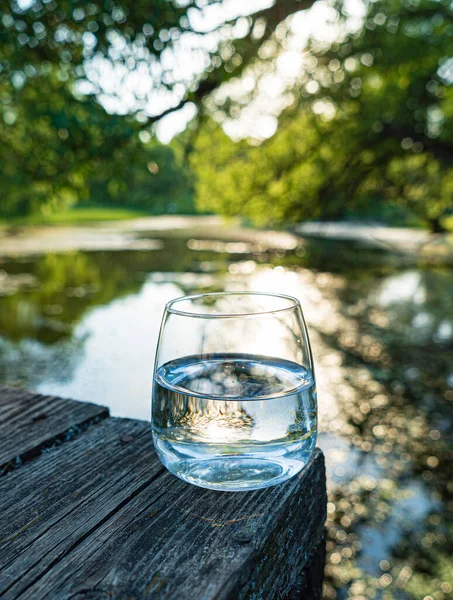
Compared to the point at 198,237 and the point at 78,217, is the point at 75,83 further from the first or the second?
the point at 78,217

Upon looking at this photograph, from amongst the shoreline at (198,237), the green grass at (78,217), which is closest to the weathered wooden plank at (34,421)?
the shoreline at (198,237)

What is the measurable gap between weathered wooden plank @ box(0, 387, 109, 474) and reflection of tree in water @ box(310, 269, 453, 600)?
286 cm

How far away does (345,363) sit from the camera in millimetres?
8086

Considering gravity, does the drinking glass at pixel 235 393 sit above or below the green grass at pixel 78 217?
above

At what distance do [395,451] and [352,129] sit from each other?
7229mm

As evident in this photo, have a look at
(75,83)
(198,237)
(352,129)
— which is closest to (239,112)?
(352,129)

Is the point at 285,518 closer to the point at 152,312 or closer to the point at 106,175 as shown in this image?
the point at 106,175

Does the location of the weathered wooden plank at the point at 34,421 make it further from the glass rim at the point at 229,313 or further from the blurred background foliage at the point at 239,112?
the blurred background foliage at the point at 239,112

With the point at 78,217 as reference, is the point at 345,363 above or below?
below

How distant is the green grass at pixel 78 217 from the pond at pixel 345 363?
776 inches

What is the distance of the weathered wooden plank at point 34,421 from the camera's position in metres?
0.96

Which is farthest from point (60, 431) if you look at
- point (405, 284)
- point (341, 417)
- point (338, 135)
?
point (405, 284)

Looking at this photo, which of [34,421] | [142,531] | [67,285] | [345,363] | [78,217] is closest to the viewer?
[142,531]

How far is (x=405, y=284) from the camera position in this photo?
15.5 metres
